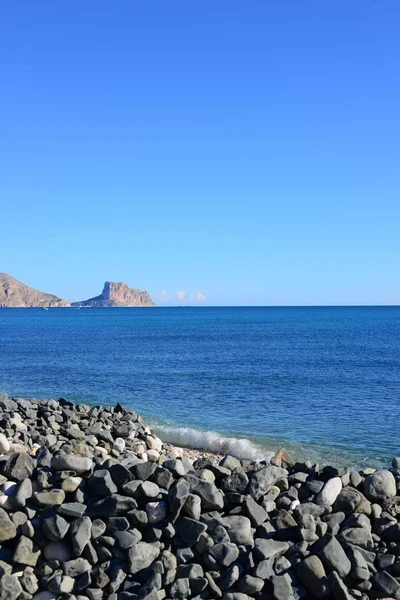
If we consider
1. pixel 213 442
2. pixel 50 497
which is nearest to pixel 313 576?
pixel 50 497

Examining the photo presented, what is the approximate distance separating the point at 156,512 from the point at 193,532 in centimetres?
50

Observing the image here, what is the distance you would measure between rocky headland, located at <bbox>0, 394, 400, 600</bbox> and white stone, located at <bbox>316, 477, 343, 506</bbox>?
0.01 m

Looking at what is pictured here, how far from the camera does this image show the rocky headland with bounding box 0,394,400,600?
6598 mm

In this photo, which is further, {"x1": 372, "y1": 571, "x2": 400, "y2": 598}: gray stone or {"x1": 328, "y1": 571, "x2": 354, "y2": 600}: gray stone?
{"x1": 372, "y1": 571, "x2": 400, "y2": 598}: gray stone

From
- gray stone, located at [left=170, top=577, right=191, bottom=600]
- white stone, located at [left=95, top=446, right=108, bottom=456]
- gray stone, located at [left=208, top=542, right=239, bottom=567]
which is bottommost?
gray stone, located at [left=170, top=577, right=191, bottom=600]

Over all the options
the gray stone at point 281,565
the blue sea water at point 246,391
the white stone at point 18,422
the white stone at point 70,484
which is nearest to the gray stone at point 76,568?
the white stone at point 70,484

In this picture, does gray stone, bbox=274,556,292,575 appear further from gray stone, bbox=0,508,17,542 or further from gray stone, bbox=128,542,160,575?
gray stone, bbox=0,508,17,542

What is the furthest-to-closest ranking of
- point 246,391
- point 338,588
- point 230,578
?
point 246,391, point 230,578, point 338,588

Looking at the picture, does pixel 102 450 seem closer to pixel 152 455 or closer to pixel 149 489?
pixel 152 455

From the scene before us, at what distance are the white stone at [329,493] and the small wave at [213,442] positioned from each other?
25.2 ft

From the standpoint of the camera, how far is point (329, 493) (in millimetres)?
7633

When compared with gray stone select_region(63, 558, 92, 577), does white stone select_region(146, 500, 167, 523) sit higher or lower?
higher

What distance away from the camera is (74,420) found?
48.7ft

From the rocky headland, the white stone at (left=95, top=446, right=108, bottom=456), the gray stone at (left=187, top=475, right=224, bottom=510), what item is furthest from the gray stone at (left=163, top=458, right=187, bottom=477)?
the white stone at (left=95, top=446, right=108, bottom=456)
